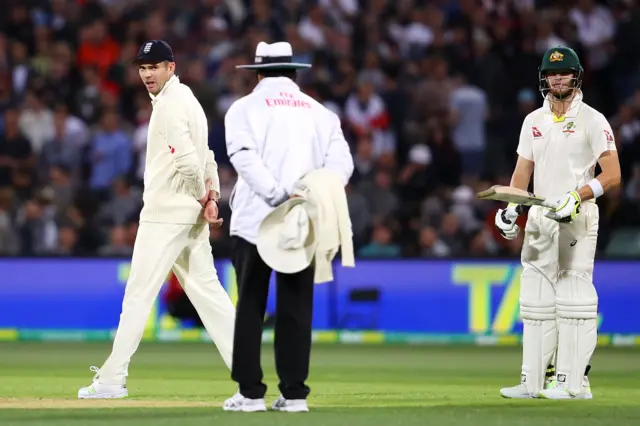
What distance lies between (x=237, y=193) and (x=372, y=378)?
3.53 m

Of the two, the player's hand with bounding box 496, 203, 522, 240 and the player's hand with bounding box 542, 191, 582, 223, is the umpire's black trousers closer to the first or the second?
the player's hand with bounding box 496, 203, 522, 240

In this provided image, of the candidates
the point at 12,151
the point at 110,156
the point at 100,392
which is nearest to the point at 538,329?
the point at 100,392

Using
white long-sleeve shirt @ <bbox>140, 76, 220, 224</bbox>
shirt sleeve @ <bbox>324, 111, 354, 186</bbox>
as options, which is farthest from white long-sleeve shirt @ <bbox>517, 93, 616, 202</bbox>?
white long-sleeve shirt @ <bbox>140, 76, 220, 224</bbox>

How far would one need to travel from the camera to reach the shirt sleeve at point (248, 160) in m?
7.58

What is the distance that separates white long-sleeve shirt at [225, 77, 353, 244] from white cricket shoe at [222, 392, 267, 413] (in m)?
0.91

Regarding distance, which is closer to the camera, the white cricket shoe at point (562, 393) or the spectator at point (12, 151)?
the white cricket shoe at point (562, 393)

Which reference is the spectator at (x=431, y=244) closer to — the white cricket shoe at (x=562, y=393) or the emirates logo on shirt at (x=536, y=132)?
the emirates logo on shirt at (x=536, y=132)

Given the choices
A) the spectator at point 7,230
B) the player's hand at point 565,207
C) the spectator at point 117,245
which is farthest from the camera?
the spectator at point 7,230

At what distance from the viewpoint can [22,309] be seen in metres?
15.7

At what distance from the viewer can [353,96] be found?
61.0 feet

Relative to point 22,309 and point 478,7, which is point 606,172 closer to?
point 22,309

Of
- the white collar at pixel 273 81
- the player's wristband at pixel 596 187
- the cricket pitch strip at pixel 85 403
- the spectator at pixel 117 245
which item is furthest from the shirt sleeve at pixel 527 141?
the spectator at pixel 117 245

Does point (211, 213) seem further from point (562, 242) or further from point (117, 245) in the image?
point (117, 245)

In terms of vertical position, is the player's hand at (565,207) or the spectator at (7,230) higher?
the player's hand at (565,207)
